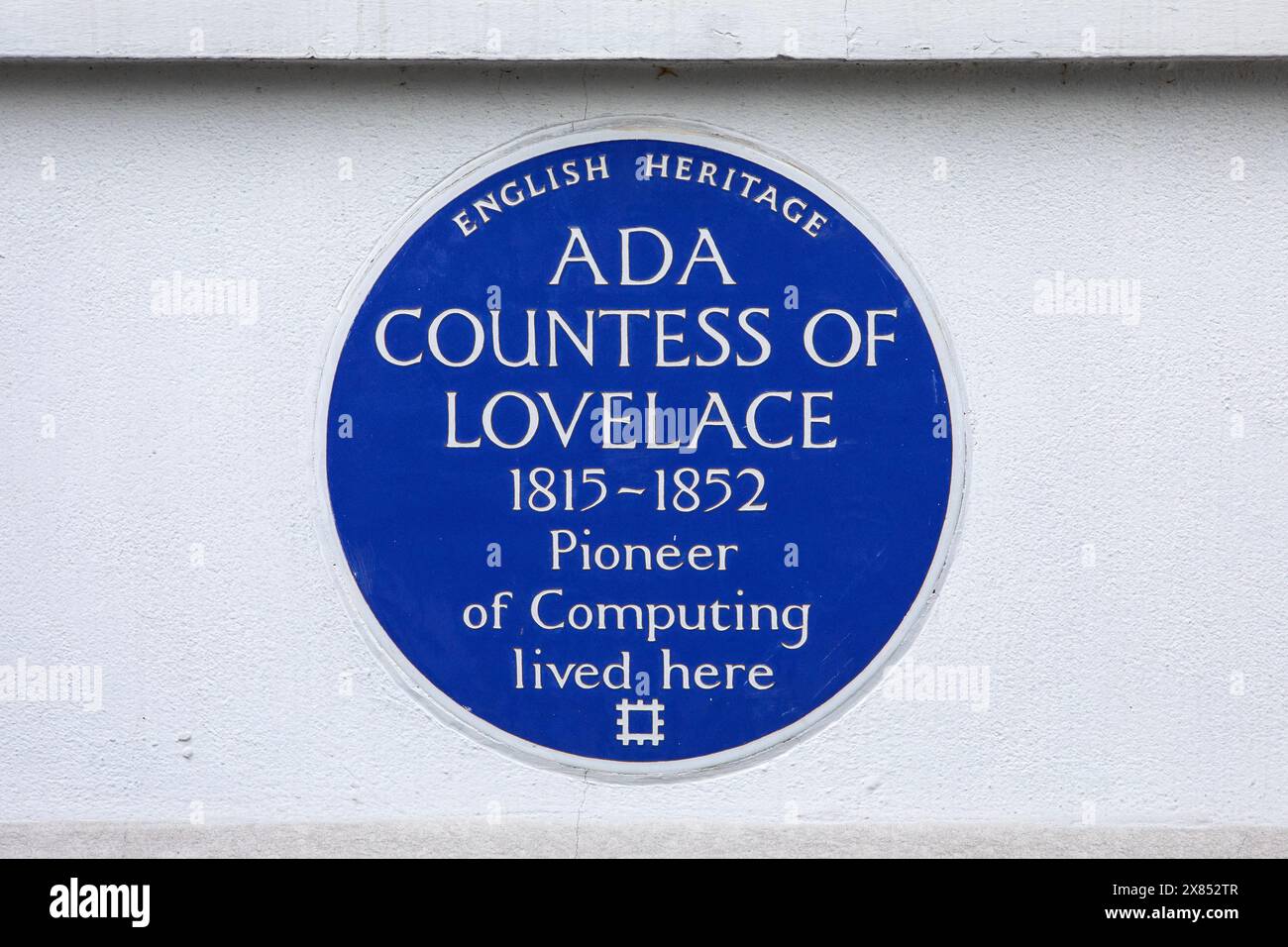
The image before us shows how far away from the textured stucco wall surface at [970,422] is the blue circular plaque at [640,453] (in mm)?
111

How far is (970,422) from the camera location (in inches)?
135

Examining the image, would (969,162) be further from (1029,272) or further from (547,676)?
(547,676)

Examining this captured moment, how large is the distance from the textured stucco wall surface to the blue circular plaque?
0.11 metres

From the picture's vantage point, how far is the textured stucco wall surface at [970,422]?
11.2 ft

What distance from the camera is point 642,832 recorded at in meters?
3.41

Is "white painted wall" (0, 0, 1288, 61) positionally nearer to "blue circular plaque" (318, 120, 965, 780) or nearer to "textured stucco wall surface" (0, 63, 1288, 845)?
"textured stucco wall surface" (0, 63, 1288, 845)

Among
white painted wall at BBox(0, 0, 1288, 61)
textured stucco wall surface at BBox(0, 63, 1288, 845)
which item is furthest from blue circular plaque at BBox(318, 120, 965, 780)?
white painted wall at BBox(0, 0, 1288, 61)

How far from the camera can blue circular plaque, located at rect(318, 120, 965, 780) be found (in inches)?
135

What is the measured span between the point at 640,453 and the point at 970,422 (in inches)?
37.1

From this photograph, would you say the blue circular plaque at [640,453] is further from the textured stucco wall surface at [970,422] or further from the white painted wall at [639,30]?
the white painted wall at [639,30]

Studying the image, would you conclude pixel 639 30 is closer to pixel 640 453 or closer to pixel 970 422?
pixel 640 453

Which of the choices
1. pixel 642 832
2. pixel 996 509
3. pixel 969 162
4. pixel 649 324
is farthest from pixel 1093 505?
pixel 642 832

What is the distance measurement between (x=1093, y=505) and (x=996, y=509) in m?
0.27

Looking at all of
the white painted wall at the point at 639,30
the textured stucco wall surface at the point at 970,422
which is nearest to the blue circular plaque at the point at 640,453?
the textured stucco wall surface at the point at 970,422
